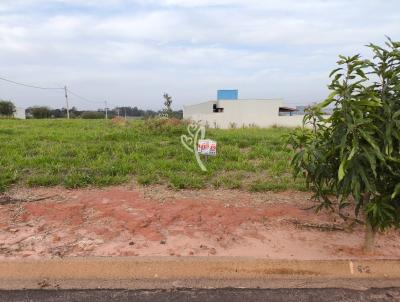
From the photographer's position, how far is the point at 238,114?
42.2 meters

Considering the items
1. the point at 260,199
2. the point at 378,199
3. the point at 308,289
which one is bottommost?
the point at 308,289

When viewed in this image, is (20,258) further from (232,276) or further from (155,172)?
(155,172)

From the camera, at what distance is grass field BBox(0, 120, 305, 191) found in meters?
5.26

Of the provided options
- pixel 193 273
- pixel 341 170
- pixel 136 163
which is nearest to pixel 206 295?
pixel 193 273

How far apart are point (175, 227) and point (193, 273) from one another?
0.79 metres

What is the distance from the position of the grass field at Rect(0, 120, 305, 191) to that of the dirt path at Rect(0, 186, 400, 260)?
32 centimetres

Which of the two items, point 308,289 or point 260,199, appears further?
point 260,199

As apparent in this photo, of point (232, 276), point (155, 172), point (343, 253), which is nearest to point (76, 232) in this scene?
point (232, 276)

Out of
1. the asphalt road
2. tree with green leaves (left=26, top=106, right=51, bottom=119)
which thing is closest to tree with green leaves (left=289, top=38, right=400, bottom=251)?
the asphalt road

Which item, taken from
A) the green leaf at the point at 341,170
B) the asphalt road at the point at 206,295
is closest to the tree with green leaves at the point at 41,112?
the asphalt road at the point at 206,295

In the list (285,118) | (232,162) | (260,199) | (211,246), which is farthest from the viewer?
(285,118)

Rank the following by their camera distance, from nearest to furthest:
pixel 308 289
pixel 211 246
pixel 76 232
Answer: pixel 308 289 < pixel 211 246 < pixel 76 232

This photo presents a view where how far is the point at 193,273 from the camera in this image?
3.22 meters

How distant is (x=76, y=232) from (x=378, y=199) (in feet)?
8.62
